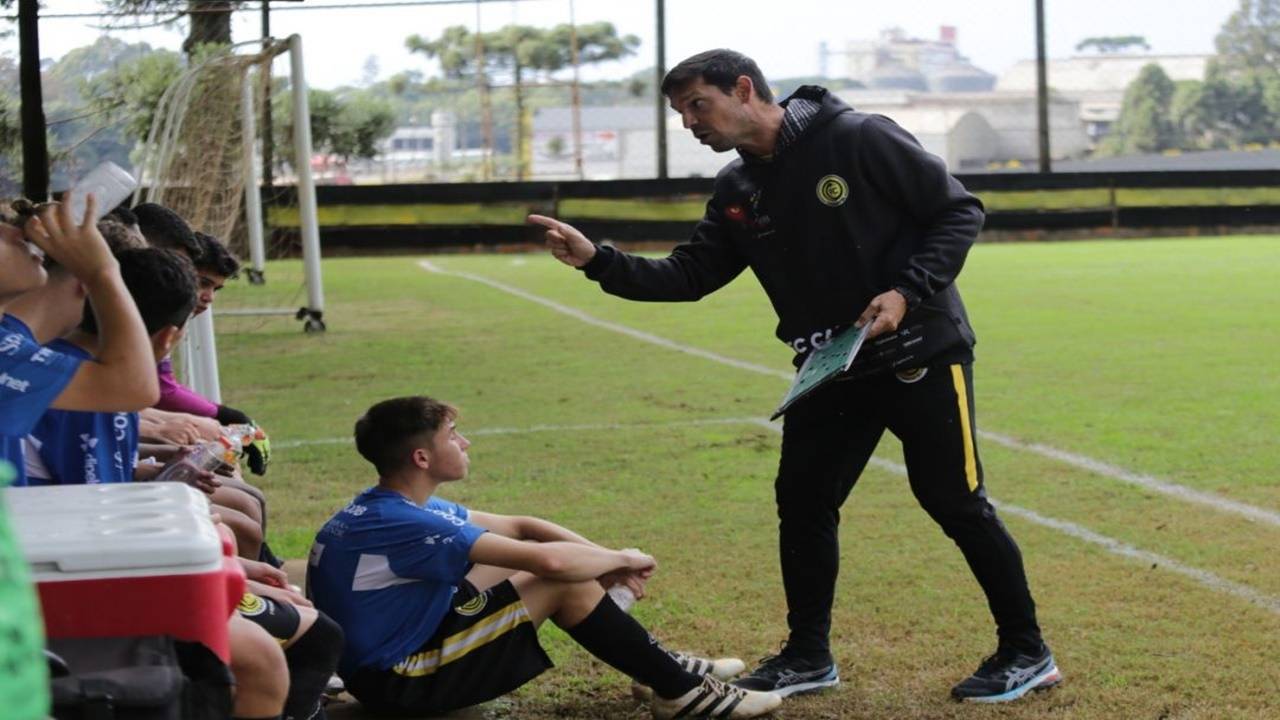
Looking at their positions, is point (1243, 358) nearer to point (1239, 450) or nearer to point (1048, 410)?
point (1048, 410)

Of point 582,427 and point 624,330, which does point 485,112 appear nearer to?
→ point 624,330

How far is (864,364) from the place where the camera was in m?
4.79

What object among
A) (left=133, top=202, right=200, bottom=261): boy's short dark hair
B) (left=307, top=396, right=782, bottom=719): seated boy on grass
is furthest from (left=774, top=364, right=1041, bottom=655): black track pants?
(left=133, top=202, right=200, bottom=261): boy's short dark hair

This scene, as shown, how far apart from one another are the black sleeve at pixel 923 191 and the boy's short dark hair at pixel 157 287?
190 cm

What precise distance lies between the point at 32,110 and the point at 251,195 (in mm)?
7120

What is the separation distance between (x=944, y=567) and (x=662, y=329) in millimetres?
8718

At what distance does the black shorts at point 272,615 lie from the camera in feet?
11.9

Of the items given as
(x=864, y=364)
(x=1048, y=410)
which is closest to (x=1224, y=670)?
(x=864, y=364)

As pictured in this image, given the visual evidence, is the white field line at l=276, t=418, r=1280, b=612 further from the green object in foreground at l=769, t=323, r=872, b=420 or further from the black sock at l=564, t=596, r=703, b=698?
the black sock at l=564, t=596, r=703, b=698

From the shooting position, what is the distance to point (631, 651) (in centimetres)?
443

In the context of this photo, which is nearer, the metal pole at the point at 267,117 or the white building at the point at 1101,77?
the metal pole at the point at 267,117

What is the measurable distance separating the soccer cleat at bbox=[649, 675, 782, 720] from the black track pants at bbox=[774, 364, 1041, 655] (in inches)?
14.0

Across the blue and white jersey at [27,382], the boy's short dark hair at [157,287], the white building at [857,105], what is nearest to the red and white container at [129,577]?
the blue and white jersey at [27,382]

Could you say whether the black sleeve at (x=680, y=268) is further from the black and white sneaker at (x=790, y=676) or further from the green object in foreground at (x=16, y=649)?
the green object in foreground at (x=16, y=649)
